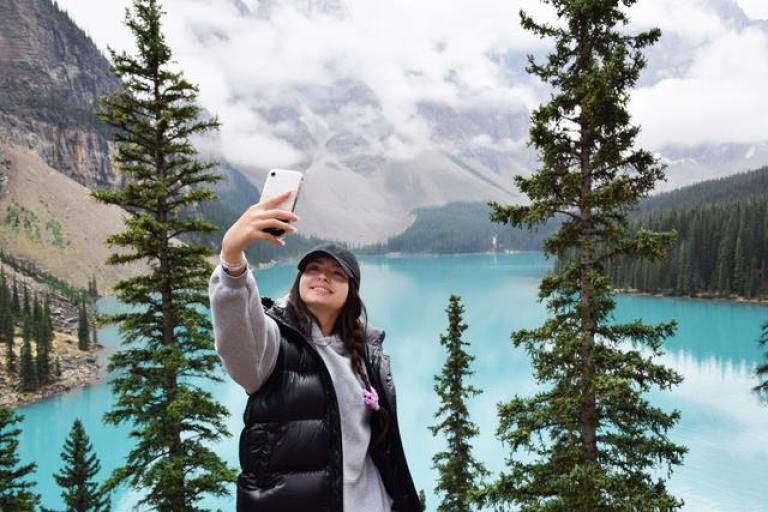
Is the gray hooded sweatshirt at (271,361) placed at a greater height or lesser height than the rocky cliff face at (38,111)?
lesser

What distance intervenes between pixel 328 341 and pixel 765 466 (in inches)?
1500

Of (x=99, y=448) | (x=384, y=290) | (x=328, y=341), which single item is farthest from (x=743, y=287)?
(x=328, y=341)

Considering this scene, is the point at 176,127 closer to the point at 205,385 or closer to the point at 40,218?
the point at 205,385

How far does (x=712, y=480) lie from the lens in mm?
29000

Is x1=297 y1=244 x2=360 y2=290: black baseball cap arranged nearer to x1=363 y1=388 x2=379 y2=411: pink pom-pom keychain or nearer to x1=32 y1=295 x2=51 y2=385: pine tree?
x1=363 y1=388 x2=379 y2=411: pink pom-pom keychain

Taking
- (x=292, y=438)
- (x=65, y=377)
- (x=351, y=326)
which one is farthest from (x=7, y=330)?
(x=292, y=438)

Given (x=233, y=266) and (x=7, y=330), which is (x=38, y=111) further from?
(x=233, y=266)

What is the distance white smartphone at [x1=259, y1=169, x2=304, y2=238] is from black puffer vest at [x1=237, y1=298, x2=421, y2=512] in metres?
0.65

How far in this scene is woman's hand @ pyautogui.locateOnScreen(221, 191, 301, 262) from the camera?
230cm

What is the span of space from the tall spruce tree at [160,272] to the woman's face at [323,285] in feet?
30.4

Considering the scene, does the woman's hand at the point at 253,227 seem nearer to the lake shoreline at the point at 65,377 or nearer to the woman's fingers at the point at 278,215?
the woman's fingers at the point at 278,215

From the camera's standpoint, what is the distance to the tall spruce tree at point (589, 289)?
29.6 ft

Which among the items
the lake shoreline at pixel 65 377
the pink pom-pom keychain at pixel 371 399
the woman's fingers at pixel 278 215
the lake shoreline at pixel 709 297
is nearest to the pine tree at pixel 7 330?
the lake shoreline at pixel 65 377

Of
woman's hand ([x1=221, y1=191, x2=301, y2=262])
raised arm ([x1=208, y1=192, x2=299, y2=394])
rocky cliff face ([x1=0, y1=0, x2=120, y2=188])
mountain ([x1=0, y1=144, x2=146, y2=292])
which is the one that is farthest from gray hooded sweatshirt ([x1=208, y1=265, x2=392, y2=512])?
rocky cliff face ([x1=0, y1=0, x2=120, y2=188])
